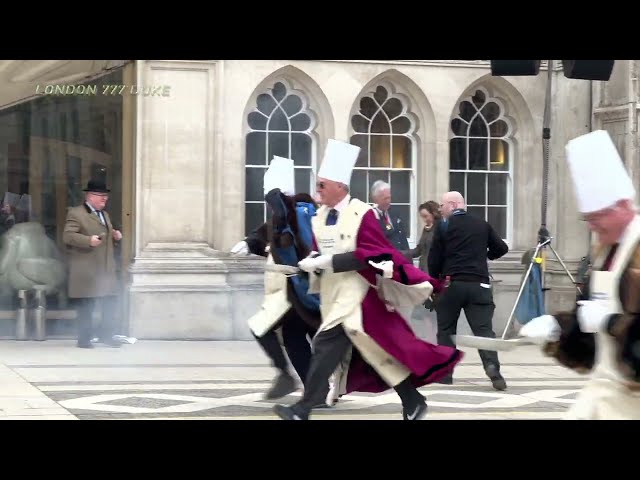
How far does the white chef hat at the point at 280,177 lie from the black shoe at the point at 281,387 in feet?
4.69

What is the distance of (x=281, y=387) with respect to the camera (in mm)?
10344

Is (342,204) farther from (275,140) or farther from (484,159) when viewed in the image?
(484,159)

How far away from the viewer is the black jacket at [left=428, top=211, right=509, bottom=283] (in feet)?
38.7

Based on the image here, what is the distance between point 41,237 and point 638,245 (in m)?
11.6

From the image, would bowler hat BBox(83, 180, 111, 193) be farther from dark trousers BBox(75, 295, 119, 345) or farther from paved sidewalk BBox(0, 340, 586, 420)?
paved sidewalk BBox(0, 340, 586, 420)

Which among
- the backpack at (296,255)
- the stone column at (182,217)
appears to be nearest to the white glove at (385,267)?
the backpack at (296,255)

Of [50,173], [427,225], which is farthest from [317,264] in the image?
[50,173]

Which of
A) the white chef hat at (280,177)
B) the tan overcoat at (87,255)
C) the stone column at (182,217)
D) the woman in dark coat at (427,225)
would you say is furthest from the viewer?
the stone column at (182,217)

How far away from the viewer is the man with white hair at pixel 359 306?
350 inches

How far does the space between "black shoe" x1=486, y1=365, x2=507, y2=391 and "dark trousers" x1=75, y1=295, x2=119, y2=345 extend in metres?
5.10

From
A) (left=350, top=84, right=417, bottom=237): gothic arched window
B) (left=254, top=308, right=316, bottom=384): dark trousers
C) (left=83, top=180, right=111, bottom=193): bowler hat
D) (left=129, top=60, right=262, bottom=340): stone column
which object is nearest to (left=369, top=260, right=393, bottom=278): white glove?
(left=254, top=308, right=316, bottom=384): dark trousers

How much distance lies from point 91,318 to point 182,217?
5.95 feet

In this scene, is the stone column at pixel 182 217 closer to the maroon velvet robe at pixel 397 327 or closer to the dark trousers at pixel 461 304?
the dark trousers at pixel 461 304
